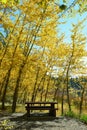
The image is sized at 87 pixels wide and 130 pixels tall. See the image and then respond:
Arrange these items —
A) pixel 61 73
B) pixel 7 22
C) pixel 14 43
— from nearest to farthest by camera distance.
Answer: pixel 7 22
pixel 14 43
pixel 61 73

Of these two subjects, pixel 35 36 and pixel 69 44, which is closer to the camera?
pixel 35 36

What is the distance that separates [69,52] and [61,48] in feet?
3.15

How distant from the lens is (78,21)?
68.5ft

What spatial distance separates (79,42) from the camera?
21.4 metres

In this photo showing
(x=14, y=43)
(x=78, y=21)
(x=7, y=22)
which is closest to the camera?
(x=7, y=22)

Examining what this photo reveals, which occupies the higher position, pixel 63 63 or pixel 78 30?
pixel 78 30

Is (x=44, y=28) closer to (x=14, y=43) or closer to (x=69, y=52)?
(x=14, y=43)

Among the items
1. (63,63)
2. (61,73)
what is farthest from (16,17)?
(61,73)

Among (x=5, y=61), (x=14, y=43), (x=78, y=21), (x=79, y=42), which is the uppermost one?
(x=78, y=21)

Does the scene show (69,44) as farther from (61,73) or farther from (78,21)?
(61,73)

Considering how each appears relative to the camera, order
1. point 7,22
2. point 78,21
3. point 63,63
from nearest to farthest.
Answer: point 7,22
point 78,21
point 63,63

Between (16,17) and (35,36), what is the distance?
1734mm

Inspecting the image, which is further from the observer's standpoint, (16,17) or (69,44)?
(69,44)

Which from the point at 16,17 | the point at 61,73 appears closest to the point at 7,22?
the point at 16,17
